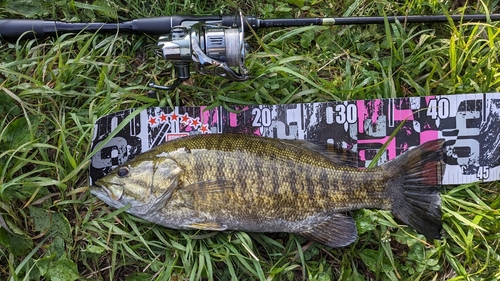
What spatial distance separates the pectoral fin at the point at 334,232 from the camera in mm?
2916

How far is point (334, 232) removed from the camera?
2.92 metres

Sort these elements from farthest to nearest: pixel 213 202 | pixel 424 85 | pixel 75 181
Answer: pixel 424 85, pixel 75 181, pixel 213 202

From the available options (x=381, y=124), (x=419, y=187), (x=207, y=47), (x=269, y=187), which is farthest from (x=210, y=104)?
(x=419, y=187)

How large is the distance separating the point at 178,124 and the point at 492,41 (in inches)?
94.2

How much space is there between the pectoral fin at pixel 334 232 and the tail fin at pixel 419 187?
32 cm

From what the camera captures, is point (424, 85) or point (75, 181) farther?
point (424, 85)

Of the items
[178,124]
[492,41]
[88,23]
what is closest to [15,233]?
[178,124]

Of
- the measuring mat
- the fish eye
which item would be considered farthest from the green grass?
the fish eye

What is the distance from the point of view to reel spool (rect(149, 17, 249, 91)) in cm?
271

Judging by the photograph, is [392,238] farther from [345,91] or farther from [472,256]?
[345,91]

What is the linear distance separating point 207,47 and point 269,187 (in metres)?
0.98

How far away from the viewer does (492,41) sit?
3.20 metres

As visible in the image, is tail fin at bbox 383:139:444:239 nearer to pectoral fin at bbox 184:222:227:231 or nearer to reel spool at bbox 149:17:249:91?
pectoral fin at bbox 184:222:227:231

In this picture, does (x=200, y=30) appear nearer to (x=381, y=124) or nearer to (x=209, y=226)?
(x=209, y=226)
